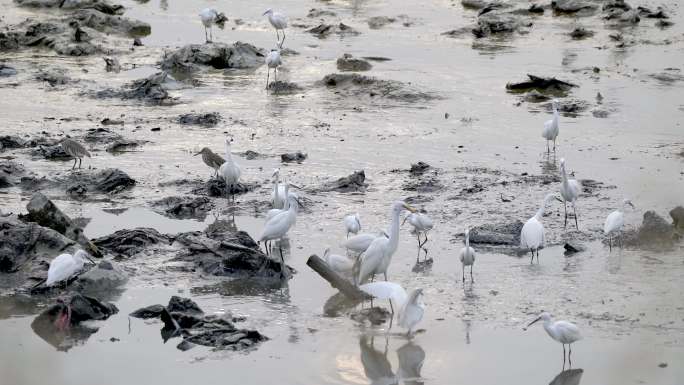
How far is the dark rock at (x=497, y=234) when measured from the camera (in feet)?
40.4

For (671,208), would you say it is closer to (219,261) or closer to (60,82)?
(219,261)

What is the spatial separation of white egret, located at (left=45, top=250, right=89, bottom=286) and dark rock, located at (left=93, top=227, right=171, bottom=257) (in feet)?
4.71

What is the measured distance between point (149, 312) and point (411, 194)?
15.4ft

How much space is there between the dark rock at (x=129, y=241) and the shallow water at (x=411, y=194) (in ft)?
1.24

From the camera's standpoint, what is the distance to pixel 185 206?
544 inches

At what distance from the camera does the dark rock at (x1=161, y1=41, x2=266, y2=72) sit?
21.9m

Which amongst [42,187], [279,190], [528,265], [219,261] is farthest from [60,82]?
[528,265]

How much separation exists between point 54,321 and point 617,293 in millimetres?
5332

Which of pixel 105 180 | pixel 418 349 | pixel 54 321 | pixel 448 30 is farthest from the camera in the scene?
pixel 448 30

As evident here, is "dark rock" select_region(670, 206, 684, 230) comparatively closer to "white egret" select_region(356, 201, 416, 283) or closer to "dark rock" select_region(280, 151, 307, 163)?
"white egret" select_region(356, 201, 416, 283)

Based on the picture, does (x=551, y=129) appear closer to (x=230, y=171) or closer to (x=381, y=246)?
(x=230, y=171)

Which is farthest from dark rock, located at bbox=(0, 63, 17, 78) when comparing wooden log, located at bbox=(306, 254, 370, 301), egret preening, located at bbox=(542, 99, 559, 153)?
wooden log, located at bbox=(306, 254, 370, 301)

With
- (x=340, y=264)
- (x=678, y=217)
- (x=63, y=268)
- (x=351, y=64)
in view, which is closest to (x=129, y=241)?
(x=63, y=268)

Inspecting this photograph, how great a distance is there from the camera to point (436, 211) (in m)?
13.5
